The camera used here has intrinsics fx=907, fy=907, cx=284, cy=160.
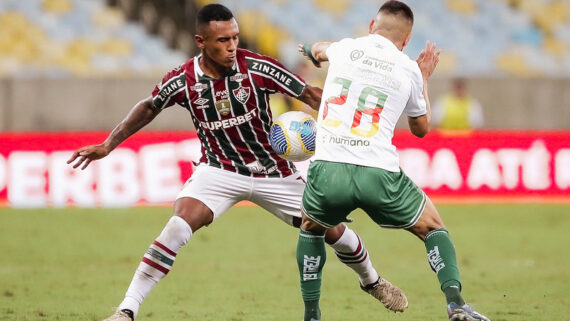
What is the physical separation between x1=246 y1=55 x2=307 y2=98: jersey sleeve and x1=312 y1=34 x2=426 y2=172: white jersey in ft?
2.57

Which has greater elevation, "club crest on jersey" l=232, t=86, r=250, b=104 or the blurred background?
the blurred background

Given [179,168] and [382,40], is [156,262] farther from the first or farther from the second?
[179,168]

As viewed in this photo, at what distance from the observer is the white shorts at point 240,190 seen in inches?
241

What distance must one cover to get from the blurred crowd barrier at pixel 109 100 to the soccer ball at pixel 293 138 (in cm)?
1200

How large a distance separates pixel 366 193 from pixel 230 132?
4.59 ft

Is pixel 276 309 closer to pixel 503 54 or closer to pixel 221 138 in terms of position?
pixel 221 138

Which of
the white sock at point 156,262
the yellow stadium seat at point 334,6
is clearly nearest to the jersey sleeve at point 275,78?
the white sock at point 156,262

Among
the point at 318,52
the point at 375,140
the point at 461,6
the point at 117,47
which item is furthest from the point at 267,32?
the point at 375,140

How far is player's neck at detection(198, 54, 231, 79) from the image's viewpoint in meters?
6.13

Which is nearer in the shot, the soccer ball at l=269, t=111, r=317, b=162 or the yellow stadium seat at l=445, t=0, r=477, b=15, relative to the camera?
the soccer ball at l=269, t=111, r=317, b=162

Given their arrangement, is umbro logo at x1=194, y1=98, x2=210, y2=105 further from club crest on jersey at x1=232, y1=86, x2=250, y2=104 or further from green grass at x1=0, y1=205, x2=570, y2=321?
green grass at x1=0, y1=205, x2=570, y2=321

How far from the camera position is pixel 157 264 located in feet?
19.0

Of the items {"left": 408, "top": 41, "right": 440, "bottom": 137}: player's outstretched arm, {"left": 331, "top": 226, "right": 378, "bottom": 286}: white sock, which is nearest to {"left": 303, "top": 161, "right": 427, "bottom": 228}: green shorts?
{"left": 408, "top": 41, "right": 440, "bottom": 137}: player's outstretched arm

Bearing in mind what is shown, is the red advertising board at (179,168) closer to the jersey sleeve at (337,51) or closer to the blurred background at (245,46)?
the blurred background at (245,46)
